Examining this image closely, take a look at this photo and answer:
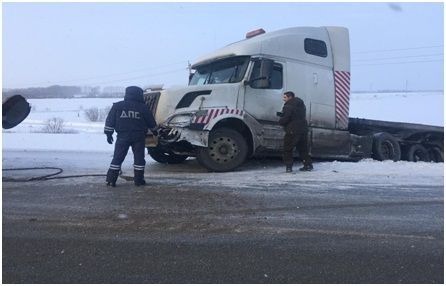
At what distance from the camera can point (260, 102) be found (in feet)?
29.9

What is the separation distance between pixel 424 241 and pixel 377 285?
1279 mm

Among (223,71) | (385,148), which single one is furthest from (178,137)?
(385,148)

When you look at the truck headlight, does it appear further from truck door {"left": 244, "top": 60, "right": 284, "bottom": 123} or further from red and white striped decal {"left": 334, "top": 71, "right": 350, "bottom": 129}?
red and white striped decal {"left": 334, "top": 71, "right": 350, "bottom": 129}

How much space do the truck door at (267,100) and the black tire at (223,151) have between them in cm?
56

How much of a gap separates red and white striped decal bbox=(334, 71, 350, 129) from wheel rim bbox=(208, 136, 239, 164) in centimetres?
295

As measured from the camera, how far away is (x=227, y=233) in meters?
4.58

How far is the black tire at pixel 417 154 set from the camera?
1150cm

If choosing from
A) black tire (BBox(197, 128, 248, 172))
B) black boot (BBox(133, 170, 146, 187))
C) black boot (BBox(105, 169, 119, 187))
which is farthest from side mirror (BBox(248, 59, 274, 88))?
black boot (BBox(105, 169, 119, 187))

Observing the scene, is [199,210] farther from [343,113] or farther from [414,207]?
[343,113]

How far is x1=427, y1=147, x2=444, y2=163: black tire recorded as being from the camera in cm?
1211

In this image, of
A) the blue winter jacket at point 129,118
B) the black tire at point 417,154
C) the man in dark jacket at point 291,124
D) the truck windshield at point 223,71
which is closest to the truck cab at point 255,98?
the truck windshield at point 223,71

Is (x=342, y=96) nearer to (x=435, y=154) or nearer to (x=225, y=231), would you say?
(x=435, y=154)

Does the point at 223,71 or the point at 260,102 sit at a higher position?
the point at 223,71

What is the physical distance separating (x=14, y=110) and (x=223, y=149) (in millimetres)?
3941
